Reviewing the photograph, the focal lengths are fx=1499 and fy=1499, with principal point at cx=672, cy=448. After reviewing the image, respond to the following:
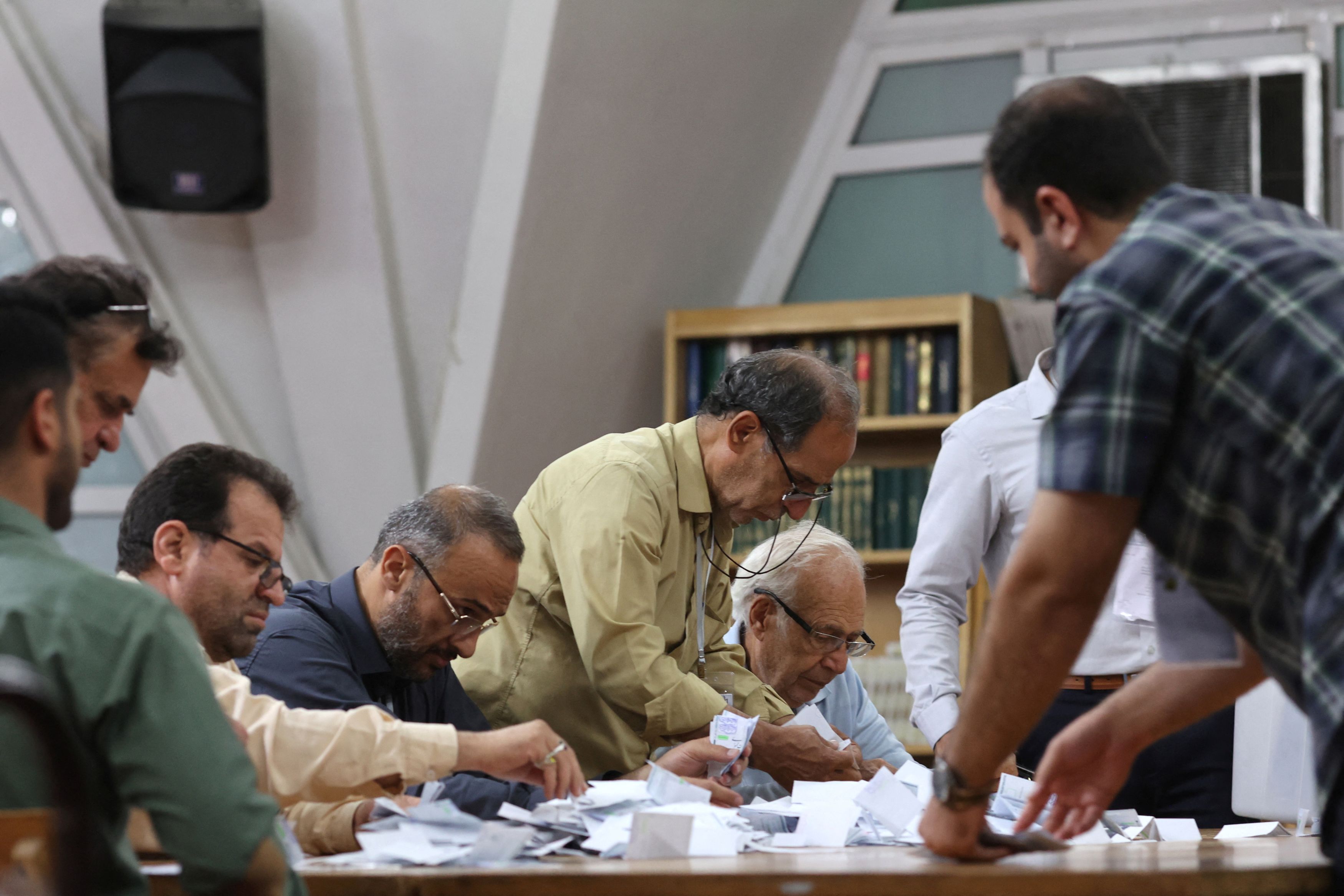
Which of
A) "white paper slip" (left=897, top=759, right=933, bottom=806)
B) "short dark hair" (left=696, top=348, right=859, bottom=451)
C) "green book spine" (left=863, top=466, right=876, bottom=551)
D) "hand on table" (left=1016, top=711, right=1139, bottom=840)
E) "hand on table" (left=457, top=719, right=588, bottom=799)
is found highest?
"short dark hair" (left=696, top=348, right=859, bottom=451)

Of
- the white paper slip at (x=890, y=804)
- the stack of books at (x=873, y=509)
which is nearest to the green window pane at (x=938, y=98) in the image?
the stack of books at (x=873, y=509)

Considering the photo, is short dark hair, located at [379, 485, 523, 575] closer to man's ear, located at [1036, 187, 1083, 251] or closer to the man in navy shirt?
the man in navy shirt

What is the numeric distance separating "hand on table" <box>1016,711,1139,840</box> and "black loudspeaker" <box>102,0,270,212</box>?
136 inches

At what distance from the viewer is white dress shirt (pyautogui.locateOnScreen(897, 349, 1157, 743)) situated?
277cm

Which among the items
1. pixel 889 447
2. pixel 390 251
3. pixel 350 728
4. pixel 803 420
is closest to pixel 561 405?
pixel 390 251

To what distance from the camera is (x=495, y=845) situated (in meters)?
1.70

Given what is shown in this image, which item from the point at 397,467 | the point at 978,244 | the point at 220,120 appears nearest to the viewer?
the point at 220,120

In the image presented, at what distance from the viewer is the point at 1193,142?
4883 mm

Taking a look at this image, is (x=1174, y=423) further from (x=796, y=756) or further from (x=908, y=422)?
(x=908, y=422)

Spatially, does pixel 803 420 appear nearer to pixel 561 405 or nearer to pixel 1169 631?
pixel 1169 631

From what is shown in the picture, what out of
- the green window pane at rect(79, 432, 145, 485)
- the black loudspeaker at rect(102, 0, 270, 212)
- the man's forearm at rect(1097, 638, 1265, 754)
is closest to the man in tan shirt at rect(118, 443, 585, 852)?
the man's forearm at rect(1097, 638, 1265, 754)

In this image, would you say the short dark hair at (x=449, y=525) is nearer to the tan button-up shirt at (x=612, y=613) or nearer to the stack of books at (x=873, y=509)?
the tan button-up shirt at (x=612, y=613)

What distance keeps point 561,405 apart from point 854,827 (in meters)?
2.97

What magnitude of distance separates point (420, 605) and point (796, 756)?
0.68 metres
